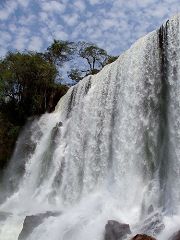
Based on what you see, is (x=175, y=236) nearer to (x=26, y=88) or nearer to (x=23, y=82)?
(x=26, y=88)

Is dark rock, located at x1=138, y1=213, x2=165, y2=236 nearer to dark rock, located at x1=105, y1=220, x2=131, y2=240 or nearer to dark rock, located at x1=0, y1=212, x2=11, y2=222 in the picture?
dark rock, located at x1=105, y1=220, x2=131, y2=240

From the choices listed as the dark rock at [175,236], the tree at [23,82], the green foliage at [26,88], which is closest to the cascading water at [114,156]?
the dark rock at [175,236]

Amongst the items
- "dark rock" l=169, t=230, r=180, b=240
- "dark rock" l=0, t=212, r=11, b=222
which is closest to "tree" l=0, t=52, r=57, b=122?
"dark rock" l=0, t=212, r=11, b=222

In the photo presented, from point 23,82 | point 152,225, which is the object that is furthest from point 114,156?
point 23,82

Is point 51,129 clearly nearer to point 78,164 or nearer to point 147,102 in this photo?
point 78,164

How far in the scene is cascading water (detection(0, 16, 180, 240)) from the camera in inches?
639

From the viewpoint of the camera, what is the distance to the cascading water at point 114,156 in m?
16.2

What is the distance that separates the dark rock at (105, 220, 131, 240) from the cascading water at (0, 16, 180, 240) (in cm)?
41

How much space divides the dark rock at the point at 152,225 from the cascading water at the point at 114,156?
17cm

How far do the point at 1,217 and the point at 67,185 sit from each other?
3438 mm

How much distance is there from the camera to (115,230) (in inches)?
551

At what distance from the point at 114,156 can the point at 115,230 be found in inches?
217

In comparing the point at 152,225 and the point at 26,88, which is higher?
the point at 26,88

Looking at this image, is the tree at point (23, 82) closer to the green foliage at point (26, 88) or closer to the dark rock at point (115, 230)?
the green foliage at point (26, 88)
